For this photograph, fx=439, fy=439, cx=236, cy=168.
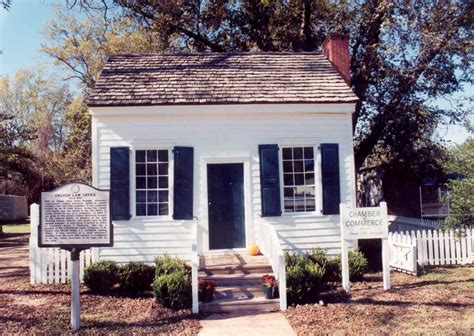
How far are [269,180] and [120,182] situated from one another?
3.55m

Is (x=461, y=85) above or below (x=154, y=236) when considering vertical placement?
above

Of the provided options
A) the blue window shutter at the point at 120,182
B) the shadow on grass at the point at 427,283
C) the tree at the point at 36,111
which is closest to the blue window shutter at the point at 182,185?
the blue window shutter at the point at 120,182

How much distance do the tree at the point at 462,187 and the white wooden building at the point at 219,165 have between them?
2.31 m

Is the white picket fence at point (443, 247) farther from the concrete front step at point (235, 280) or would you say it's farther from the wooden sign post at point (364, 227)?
the concrete front step at point (235, 280)

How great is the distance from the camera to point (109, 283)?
938 cm

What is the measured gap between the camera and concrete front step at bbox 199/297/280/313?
805 centimetres

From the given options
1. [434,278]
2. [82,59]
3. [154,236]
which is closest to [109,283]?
[154,236]

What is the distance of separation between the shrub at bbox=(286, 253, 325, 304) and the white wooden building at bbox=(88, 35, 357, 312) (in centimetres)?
192

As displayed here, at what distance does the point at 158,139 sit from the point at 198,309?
443cm

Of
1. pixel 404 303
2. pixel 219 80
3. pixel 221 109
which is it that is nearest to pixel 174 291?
pixel 404 303

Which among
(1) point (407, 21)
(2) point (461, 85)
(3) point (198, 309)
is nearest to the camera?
(3) point (198, 309)

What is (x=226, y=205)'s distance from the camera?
10.9 metres

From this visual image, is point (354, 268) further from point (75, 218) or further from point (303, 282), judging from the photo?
point (75, 218)

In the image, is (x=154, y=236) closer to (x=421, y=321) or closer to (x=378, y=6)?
(x=421, y=321)
